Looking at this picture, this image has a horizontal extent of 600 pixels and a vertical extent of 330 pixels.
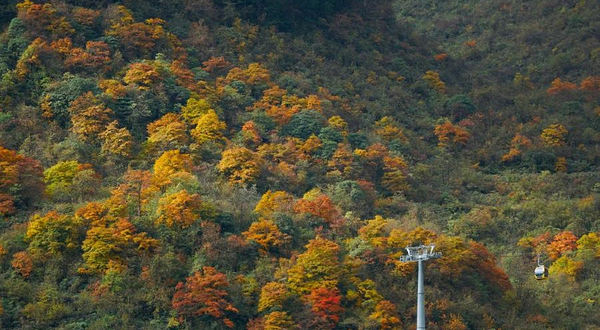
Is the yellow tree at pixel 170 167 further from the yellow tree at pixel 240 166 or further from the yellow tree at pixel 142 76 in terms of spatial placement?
the yellow tree at pixel 142 76

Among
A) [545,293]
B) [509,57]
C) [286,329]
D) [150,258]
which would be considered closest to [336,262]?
[286,329]

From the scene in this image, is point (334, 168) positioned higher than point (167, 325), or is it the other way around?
point (334, 168)

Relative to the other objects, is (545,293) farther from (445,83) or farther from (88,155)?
(445,83)

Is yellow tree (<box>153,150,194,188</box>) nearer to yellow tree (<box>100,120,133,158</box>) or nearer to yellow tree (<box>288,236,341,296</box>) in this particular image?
yellow tree (<box>100,120,133,158</box>)

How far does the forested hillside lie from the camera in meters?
60.1

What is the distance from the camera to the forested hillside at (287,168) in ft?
197

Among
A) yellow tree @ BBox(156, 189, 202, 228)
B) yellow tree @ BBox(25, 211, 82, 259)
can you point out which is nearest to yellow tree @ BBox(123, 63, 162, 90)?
yellow tree @ BBox(156, 189, 202, 228)

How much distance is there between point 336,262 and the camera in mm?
62312

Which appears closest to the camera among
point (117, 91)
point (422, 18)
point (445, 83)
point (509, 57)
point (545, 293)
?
point (545, 293)

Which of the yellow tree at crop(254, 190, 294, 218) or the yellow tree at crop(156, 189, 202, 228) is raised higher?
the yellow tree at crop(254, 190, 294, 218)

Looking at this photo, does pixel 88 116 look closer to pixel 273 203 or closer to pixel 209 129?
pixel 209 129

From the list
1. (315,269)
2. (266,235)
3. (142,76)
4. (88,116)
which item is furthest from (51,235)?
(142,76)

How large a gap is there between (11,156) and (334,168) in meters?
21.5

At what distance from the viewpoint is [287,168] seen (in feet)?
248
